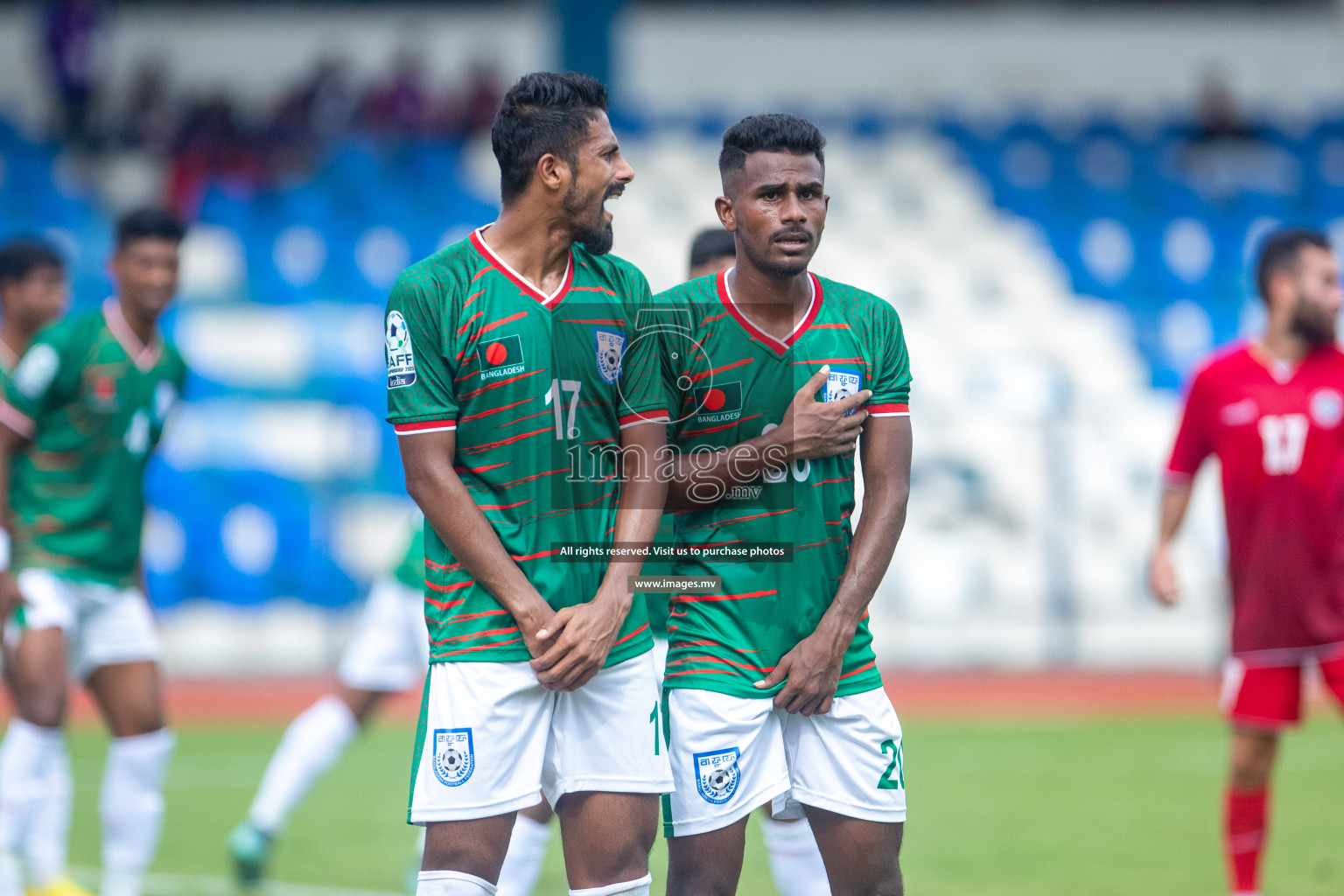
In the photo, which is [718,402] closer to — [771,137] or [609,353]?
[609,353]

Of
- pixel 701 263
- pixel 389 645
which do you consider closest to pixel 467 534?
pixel 701 263

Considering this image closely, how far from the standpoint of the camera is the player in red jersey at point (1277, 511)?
5.38 metres

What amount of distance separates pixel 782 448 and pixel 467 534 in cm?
83

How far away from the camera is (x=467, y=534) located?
339 centimetres

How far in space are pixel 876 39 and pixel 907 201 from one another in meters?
2.90

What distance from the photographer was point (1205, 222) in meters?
16.2

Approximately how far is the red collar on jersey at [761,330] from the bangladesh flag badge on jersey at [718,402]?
0.43 feet

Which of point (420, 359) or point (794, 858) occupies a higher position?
point (420, 359)

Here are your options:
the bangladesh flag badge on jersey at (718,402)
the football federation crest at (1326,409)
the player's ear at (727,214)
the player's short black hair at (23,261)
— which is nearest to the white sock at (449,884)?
the bangladesh flag badge on jersey at (718,402)

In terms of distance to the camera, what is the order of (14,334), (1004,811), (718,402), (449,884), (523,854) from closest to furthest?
(449,884), (718,402), (523,854), (14,334), (1004,811)

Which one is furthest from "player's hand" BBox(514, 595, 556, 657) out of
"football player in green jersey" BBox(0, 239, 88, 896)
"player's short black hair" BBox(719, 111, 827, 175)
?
"football player in green jersey" BBox(0, 239, 88, 896)

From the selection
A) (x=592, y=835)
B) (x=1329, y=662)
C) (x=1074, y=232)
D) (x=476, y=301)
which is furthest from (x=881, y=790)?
(x=1074, y=232)

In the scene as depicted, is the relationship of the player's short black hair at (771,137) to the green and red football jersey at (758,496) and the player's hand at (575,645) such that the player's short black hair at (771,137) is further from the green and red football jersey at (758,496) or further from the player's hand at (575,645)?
the player's hand at (575,645)

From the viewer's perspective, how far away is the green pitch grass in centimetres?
618
